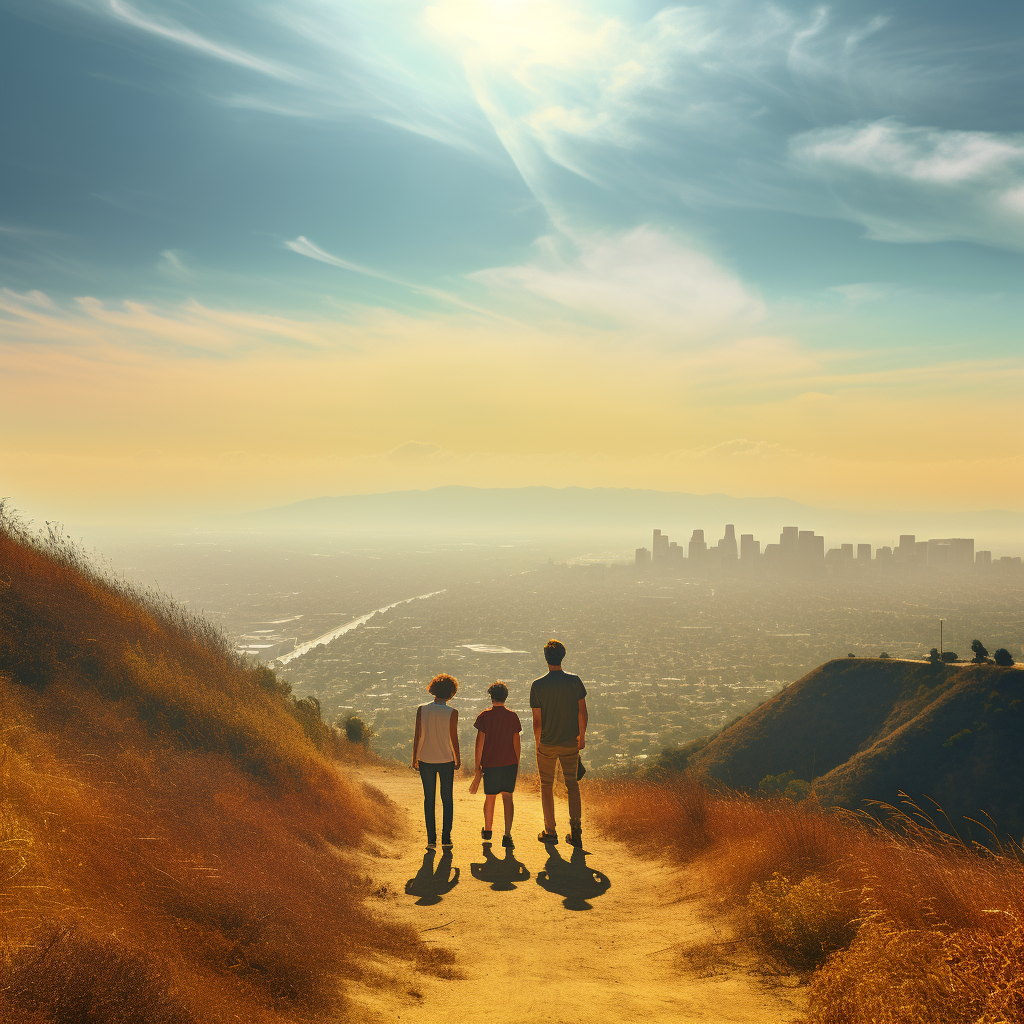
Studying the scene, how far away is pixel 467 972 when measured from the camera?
468 cm

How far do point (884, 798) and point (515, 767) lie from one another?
29491 mm

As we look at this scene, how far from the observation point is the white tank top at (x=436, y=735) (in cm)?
691

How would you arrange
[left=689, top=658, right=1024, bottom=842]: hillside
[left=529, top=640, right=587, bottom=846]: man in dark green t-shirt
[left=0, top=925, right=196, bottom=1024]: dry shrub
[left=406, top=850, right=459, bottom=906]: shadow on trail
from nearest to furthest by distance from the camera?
1. [left=0, top=925, right=196, bottom=1024]: dry shrub
2. [left=406, top=850, right=459, bottom=906]: shadow on trail
3. [left=529, top=640, right=587, bottom=846]: man in dark green t-shirt
4. [left=689, top=658, right=1024, bottom=842]: hillside

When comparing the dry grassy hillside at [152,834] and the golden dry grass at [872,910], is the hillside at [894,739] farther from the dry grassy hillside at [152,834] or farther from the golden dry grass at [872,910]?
the dry grassy hillside at [152,834]

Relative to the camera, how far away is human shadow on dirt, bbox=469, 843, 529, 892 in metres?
6.50

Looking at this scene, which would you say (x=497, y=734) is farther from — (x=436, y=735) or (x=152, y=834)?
(x=152, y=834)

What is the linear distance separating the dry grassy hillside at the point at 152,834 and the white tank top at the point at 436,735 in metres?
1.34

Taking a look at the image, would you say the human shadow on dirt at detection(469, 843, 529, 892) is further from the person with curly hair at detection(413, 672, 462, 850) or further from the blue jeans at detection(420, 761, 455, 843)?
the person with curly hair at detection(413, 672, 462, 850)

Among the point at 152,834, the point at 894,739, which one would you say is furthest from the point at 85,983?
the point at 894,739

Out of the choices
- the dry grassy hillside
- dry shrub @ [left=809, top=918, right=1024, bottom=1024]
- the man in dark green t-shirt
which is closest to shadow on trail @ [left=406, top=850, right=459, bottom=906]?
the dry grassy hillside

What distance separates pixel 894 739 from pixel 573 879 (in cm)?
3219

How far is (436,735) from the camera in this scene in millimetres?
6918

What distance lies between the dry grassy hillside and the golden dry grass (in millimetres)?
2826

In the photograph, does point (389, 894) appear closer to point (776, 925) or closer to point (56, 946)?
point (776, 925)
